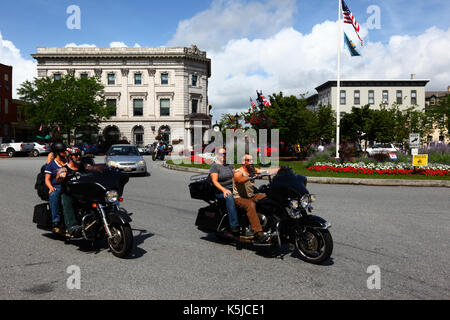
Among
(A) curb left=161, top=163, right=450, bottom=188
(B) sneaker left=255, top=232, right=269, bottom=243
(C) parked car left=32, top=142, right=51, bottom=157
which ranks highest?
(C) parked car left=32, top=142, right=51, bottom=157

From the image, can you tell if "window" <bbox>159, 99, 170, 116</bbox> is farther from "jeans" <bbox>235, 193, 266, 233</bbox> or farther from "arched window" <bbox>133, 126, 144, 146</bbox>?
"jeans" <bbox>235, 193, 266, 233</bbox>

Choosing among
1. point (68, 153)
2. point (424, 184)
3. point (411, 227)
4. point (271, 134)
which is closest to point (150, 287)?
point (68, 153)

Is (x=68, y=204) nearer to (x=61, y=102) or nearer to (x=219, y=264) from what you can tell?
(x=219, y=264)

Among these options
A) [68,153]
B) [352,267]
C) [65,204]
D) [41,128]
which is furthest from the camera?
[41,128]

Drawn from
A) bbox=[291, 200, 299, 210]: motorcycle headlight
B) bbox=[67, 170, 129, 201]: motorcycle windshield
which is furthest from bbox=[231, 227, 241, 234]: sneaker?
bbox=[67, 170, 129, 201]: motorcycle windshield

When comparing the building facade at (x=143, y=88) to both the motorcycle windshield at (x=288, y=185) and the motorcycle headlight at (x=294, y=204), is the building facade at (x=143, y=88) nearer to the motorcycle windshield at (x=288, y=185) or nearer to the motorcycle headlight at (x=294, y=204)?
the motorcycle windshield at (x=288, y=185)

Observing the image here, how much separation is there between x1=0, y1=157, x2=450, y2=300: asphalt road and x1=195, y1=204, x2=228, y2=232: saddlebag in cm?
29

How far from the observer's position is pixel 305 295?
387 cm

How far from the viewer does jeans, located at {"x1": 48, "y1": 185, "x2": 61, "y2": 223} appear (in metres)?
5.81

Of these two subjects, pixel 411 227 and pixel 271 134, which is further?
→ pixel 271 134

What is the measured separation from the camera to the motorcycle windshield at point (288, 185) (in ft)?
16.3

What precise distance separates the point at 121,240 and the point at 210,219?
4.76ft
